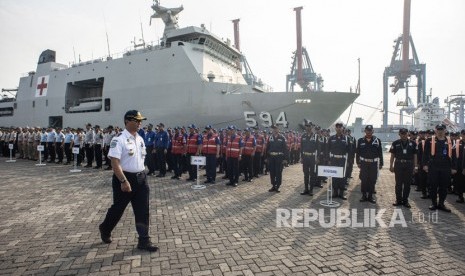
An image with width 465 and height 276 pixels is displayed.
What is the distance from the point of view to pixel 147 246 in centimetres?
330

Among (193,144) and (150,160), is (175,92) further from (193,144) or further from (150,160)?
(193,144)

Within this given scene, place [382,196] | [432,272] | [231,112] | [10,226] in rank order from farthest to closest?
[231,112] → [382,196] → [10,226] → [432,272]

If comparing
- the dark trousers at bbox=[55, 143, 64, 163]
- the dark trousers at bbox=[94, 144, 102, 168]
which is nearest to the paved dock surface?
the dark trousers at bbox=[94, 144, 102, 168]

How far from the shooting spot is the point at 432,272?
2.83 m

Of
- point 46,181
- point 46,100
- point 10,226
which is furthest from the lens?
point 46,100

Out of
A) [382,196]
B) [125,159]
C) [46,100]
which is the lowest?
[382,196]

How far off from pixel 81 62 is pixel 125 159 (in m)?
21.9

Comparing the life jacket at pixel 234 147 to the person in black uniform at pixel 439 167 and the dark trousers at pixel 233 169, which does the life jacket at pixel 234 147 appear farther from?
the person in black uniform at pixel 439 167

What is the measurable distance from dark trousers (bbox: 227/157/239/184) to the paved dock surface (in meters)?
1.69

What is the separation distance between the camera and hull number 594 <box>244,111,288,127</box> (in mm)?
13875

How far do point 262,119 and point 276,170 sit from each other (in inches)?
274

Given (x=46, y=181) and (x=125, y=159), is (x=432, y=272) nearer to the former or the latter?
(x=125, y=159)

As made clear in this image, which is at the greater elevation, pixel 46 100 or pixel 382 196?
pixel 46 100

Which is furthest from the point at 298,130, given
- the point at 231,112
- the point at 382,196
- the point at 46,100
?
the point at 46,100
